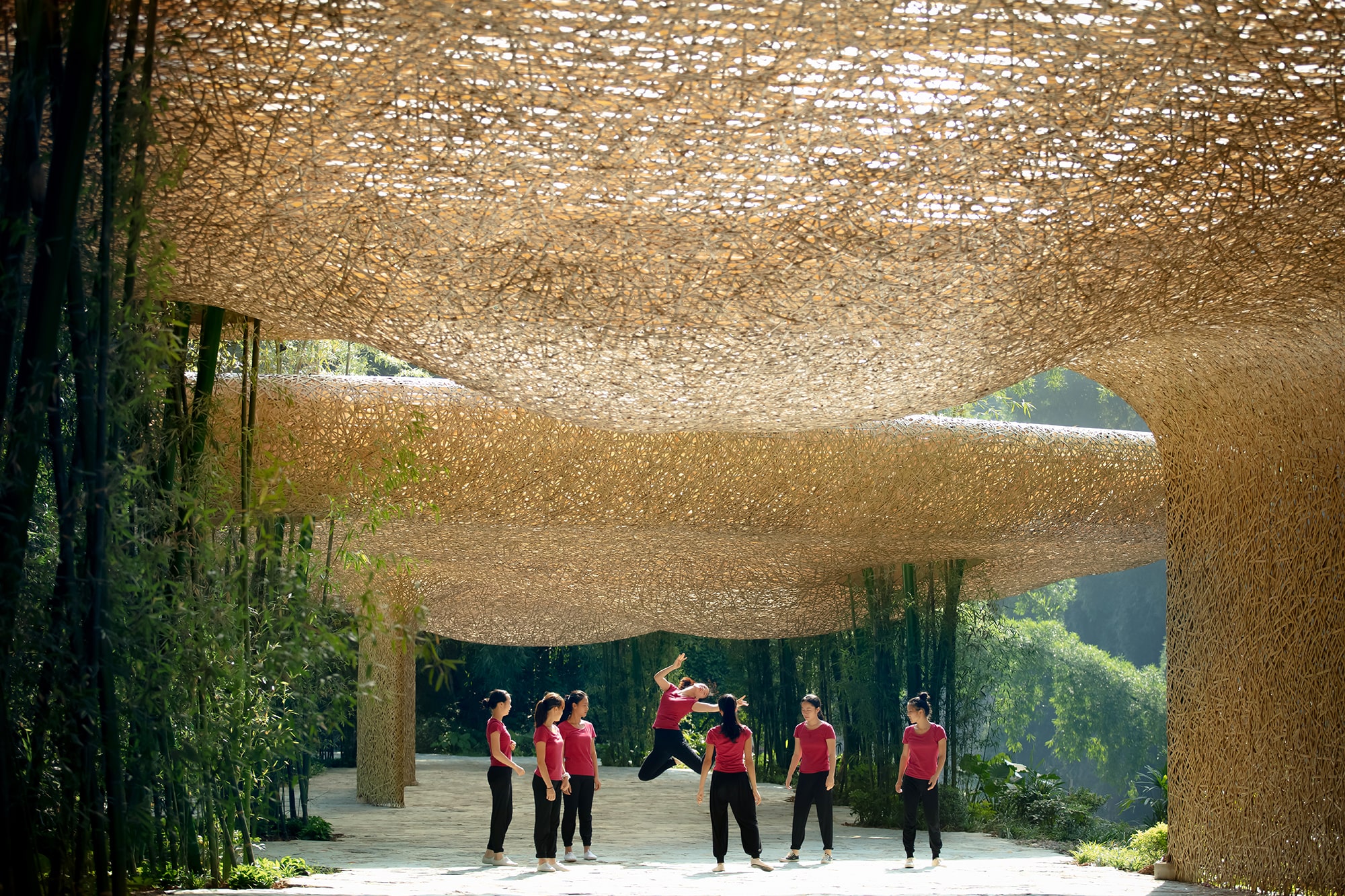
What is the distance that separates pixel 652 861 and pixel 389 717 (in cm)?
377

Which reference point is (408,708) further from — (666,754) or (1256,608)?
(1256,608)

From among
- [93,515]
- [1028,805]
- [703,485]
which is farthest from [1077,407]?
[93,515]

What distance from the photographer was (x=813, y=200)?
3.87 m

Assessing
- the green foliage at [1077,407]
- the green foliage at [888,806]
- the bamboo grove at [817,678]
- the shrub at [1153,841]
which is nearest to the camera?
the shrub at [1153,841]

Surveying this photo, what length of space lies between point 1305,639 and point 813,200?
10.8 ft

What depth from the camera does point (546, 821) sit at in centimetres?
656

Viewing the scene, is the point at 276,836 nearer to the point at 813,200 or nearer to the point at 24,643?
the point at 24,643

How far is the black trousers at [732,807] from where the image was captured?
248 inches

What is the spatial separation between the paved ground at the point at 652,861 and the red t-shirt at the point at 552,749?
52 centimetres

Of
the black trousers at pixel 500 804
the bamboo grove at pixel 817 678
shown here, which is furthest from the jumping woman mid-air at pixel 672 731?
the bamboo grove at pixel 817 678

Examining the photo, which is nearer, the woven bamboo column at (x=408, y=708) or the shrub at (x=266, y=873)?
the shrub at (x=266, y=873)

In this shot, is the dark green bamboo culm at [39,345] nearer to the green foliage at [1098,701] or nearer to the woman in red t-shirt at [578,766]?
the woman in red t-shirt at [578,766]

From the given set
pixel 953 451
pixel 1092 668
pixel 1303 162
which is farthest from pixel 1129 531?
pixel 1092 668

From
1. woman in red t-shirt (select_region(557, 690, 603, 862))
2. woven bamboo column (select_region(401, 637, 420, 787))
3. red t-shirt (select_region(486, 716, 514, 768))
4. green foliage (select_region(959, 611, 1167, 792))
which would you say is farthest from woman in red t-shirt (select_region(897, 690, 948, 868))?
green foliage (select_region(959, 611, 1167, 792))
